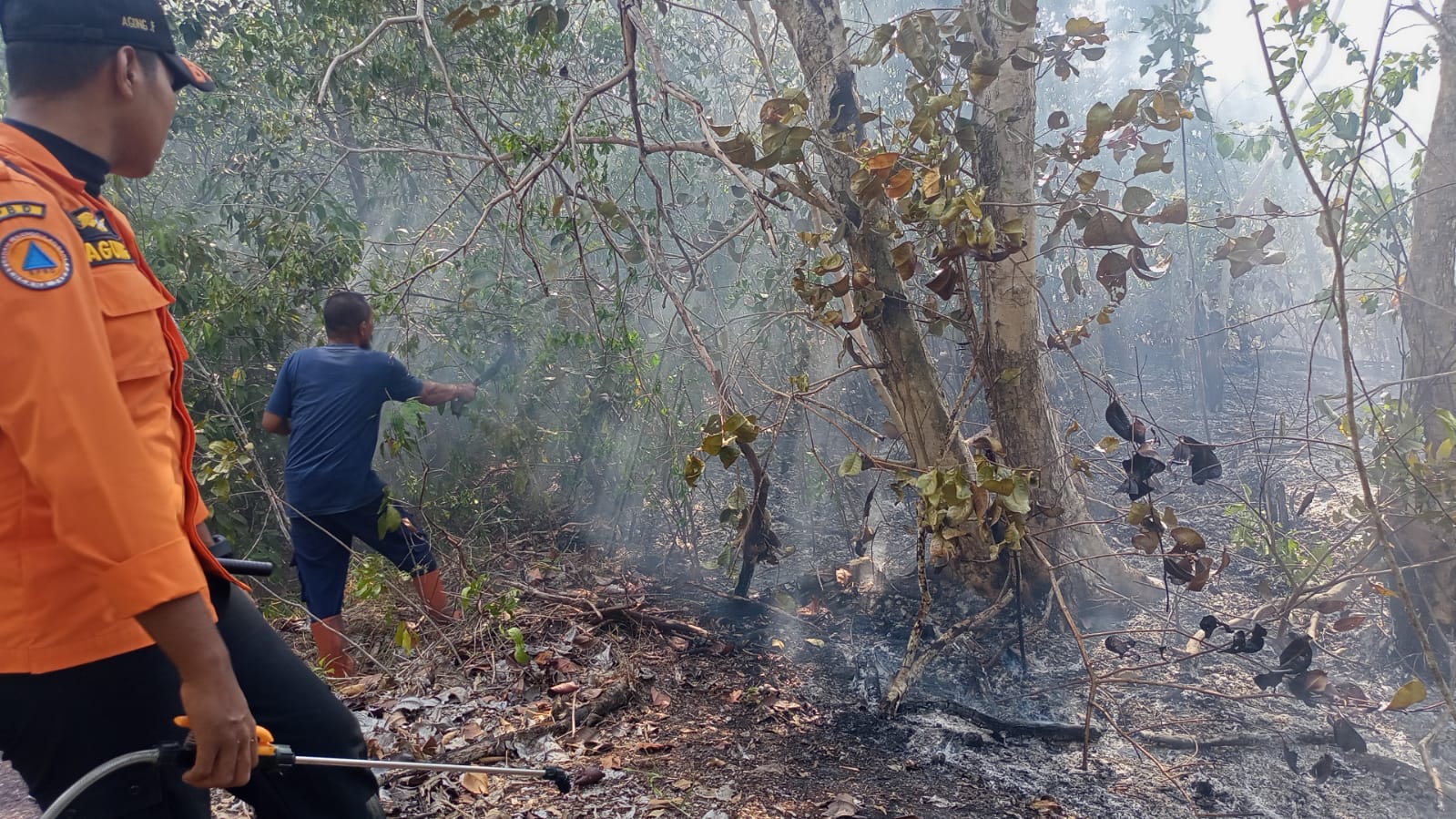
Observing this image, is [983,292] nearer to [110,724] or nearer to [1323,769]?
[1323,769]

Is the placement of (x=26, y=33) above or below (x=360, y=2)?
below

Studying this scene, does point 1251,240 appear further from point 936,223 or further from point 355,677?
point 355,677

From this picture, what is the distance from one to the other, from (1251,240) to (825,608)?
8.45 feet

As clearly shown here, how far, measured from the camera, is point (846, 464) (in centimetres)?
322

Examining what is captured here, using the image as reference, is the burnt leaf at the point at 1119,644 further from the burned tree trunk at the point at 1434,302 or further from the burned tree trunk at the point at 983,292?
the burned tree trunk at the point at 1434,302

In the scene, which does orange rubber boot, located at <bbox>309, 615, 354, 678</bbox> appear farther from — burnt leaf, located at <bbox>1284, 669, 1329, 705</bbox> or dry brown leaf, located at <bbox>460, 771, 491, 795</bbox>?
burnt leaf, located at <bbox>1284, 669, 1329, 705</bbox>

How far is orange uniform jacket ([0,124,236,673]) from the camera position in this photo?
1167mm

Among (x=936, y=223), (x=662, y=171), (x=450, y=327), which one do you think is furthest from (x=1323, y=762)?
(x=662, y=171)

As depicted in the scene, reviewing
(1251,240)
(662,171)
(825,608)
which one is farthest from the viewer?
(662,171)

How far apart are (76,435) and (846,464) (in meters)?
2.49

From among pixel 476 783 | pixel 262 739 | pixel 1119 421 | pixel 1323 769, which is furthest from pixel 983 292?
pixel 262 739

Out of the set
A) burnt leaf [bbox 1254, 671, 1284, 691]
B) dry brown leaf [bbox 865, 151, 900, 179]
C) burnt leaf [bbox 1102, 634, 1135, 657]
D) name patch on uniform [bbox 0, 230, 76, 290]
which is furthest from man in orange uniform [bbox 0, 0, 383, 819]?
burnt leaf [bbox 1254, 671, 1284, 691]

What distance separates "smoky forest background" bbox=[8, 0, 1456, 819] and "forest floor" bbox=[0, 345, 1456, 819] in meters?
0.02

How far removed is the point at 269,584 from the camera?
5.05 metres
